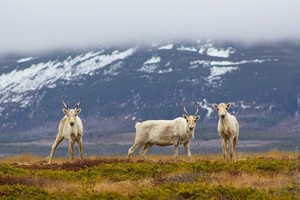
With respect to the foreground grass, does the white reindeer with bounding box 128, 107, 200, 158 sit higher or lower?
lower

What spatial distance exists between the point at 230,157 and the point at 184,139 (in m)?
2.93

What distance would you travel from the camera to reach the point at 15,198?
16891mm

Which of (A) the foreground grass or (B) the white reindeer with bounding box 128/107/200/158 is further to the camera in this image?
(B) the white reindeer with bounding box 128/107/200/158

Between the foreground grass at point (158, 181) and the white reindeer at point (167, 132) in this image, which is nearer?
the foreground grass at point (158, 181)

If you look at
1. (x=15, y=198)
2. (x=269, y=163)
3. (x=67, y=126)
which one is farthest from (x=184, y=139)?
(x=15, y=198)

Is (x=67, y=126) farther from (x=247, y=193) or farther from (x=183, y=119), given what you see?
(x=247, y=193)

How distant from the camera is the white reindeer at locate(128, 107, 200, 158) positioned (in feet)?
104

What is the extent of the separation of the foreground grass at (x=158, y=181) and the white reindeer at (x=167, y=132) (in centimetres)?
610

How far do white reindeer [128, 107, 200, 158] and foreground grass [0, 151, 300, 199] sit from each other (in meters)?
6.10

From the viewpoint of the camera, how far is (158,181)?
19469 mm

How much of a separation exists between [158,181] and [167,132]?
12.9 metres

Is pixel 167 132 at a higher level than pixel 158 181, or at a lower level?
lower

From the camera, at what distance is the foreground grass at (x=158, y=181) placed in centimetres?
1675

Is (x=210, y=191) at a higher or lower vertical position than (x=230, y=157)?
higher
